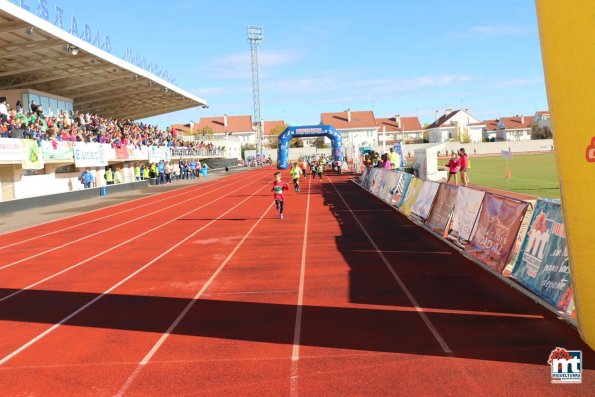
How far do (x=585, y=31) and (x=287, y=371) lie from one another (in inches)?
167

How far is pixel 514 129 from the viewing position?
12162 cm

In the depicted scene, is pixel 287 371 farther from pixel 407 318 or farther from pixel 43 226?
pixel 43 226

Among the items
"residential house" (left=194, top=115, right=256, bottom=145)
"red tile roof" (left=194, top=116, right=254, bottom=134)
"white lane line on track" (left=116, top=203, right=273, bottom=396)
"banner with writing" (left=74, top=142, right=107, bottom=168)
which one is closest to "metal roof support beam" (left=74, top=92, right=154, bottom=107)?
"banner with writing" (left=74, top=142, right=107, bottom=168)

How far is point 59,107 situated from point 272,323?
34.2 meters

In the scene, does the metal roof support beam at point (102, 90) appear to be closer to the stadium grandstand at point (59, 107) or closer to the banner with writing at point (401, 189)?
the stadium grandstand at point (59, 107)

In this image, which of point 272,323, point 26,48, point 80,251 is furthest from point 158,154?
point 272,323

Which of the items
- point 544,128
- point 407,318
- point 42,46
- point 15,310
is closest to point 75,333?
point 15,310

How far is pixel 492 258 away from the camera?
8.52 metres

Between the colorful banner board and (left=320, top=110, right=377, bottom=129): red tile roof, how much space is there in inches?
4391

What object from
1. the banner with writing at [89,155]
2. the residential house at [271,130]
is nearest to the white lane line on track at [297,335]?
the banner with writing at [89,155]

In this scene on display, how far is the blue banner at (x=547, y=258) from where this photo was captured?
6.26 m

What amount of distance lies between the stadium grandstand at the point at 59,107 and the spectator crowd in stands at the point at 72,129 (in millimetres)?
48

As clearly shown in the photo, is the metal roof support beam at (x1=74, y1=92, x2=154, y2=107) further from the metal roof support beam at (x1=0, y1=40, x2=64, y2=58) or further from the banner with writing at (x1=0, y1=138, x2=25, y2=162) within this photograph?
the banner with writing at (x1=0, y1=138, x2=25, y2=162)

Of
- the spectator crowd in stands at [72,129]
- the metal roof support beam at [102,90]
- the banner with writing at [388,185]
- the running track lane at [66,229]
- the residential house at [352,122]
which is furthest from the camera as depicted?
the residential house at [352,122]
